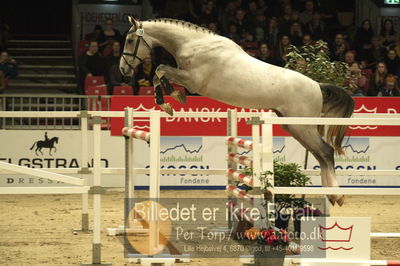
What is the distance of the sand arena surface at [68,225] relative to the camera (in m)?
6.07

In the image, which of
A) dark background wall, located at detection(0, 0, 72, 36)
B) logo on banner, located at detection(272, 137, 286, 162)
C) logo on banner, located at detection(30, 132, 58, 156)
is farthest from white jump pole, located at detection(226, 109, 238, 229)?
dark background wall, located at detection(0, 0, 72, 36)

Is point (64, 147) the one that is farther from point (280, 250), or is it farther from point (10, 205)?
point (280, 250)

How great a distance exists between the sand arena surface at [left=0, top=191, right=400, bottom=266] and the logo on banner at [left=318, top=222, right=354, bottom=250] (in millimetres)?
833

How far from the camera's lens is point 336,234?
5.37 meters

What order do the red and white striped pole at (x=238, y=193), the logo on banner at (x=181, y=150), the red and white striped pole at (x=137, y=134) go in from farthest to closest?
the logo on banner at (x=181, y=150) → the red and white striped pole at (x=238, y=193) → the red and white striped pole at (x=137, y=134)

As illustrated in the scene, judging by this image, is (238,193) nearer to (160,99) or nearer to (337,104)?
(160,99)

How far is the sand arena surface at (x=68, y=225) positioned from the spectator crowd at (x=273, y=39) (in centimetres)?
245

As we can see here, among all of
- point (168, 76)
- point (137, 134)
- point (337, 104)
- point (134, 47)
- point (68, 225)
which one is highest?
point (134, 47)

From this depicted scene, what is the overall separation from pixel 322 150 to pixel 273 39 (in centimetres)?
722

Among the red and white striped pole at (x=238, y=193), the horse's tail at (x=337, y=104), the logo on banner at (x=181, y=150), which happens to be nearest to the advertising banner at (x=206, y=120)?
the logo on banner at (x=181, y=150)

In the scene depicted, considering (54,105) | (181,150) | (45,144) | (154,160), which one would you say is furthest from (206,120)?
(154,160)

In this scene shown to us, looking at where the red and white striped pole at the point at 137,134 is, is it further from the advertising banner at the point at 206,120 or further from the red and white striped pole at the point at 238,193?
the advertising banner at the point at 206,120

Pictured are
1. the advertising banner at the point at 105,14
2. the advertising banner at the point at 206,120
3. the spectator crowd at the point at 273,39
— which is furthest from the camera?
the advertising banner at the point at 105,14

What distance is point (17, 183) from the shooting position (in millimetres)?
10742
